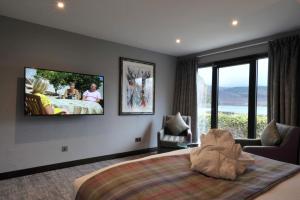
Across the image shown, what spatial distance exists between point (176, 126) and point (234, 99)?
1.45 metres

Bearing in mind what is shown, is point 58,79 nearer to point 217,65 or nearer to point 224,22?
point 224,22

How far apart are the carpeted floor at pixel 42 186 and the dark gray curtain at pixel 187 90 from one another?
2822 millimetres

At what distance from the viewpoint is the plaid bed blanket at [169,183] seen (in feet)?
3.87

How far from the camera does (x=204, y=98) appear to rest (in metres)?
5.04

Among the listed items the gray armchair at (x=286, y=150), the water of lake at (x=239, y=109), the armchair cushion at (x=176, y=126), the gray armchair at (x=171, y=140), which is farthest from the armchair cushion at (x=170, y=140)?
the gray armchair at (x=286, y=150)

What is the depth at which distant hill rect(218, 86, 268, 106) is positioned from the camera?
3.96m

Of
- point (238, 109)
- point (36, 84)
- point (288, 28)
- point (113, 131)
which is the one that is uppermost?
point (288, 28)

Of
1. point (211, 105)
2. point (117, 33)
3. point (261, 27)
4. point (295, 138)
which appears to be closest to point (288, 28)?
point (261, 27)

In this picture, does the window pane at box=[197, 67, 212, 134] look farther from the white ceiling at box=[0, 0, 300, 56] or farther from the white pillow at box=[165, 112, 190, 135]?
the white ceiling at box=[0, 0, 300, 56]

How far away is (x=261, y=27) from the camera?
3.36 metres

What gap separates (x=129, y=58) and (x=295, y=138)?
346 cm

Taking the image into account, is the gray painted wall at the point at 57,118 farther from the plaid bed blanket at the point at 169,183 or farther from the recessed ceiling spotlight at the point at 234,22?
the plaid bed blanket at the point at 169,183

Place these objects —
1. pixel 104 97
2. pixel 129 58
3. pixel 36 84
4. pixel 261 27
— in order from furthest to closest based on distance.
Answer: pixel 129 58 < pixel 104 97 < pixel 261 27 < pixel 36 84

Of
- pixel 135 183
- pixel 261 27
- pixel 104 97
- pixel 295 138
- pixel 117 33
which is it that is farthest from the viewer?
pixel 104 97
